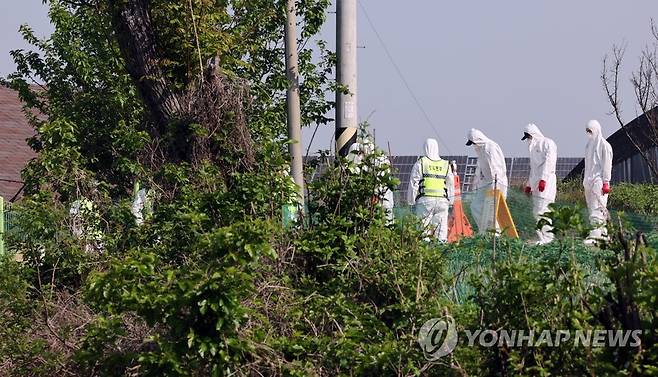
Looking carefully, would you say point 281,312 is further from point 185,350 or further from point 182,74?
point 182,74

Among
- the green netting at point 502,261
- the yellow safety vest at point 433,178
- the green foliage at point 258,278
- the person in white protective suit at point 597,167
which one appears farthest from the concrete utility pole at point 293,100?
the person in white protective suit at point 597,167

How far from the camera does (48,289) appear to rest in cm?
844

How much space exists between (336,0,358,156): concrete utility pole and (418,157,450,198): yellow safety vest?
5.55 metres

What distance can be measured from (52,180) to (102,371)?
320cm

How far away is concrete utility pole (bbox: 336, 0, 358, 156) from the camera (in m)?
11.3

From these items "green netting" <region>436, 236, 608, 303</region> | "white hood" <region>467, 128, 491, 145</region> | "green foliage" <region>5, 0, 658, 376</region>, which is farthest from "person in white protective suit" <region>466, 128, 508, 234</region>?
"green netting" <region>436, 236, 608, 303</region>

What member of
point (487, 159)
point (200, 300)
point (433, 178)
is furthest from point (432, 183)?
point (200, 300)

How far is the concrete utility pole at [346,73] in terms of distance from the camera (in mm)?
11289

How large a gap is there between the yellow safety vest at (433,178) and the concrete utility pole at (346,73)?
555 centimetres

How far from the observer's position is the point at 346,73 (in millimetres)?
11375

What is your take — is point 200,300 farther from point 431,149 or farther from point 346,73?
point 431,149

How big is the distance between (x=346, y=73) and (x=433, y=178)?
6086 mm

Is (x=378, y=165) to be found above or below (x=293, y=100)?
below

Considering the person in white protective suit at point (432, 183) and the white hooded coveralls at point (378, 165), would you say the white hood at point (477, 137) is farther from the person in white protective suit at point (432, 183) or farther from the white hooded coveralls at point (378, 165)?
the white hooded coveralls at point (378, 165)
